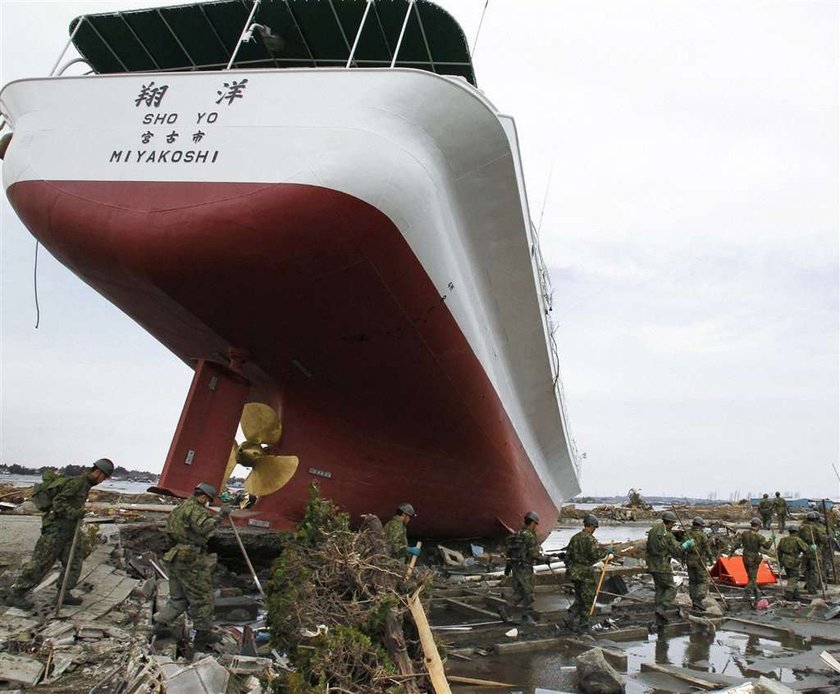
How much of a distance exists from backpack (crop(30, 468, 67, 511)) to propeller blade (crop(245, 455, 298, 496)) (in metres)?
3.49

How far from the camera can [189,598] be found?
5324mm

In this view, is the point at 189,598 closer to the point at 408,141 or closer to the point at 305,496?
the point at 305,496

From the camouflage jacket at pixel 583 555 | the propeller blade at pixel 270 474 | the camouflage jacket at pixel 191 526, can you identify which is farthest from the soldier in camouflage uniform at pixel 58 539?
the camouflage jacket at pixel 583 555

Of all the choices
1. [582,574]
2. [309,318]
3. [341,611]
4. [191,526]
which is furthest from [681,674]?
[309,318]

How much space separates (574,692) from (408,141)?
230 inches

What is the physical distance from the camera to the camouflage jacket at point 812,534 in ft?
34.9

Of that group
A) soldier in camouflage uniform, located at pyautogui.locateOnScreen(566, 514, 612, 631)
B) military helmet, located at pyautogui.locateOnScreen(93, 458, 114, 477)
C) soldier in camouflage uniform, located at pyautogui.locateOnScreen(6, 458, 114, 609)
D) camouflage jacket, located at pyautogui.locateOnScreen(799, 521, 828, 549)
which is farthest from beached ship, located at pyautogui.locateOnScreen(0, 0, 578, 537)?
camouflage jacket, located at pyautogui.locateOnScreen(799, 521, 828, 549)

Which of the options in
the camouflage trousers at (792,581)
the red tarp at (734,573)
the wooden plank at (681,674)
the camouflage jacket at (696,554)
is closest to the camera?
the wooden plank at (681,674)

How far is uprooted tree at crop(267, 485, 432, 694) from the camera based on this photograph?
347 centimetres

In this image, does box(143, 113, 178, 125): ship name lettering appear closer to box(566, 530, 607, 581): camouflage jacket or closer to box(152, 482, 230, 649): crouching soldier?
box(152, 482, 230, 649): crouching soldier

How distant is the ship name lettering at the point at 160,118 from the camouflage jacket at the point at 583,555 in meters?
7.08

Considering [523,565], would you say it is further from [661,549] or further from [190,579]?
[190,579]

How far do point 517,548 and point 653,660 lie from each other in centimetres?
237

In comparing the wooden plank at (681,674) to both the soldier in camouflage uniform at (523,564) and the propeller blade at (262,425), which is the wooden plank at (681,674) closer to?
the soldier in camouflage uniform at (523,564)
